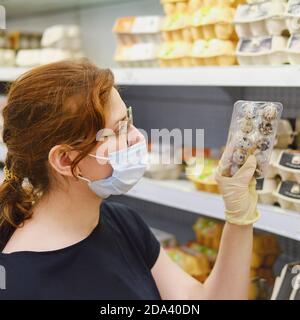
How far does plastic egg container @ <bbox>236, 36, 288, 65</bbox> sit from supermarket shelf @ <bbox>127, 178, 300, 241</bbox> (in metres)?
0.45

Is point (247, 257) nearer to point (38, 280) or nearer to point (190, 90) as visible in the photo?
point (38, 280)

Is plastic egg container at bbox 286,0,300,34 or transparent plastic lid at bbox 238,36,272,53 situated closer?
plastic egg container at bbox 286,0,300,34

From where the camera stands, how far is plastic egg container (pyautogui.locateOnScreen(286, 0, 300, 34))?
1.45m

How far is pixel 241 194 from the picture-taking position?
3.73ft

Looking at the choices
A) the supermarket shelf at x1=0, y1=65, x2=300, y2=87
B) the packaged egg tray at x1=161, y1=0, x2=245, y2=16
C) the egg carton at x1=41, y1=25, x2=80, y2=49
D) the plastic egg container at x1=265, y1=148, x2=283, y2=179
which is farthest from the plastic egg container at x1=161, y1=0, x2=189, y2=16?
the egg carton at x1=41, y1=25, x2=80, y2=49

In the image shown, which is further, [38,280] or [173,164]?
[173,164]

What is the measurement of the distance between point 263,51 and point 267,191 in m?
0.44

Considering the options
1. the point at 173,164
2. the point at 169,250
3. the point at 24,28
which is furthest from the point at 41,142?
the point at 24,28

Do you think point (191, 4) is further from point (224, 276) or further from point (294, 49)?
point (224, 276)

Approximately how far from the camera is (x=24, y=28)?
3160 mm

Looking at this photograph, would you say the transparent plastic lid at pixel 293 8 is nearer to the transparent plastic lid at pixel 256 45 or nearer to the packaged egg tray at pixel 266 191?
the transparent plastic lid at pixel 256 45

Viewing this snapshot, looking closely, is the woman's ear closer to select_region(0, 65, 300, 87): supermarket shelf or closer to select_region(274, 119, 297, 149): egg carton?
select_region(0, 65, 300, 87): supermarket shelf

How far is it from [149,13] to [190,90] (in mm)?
437

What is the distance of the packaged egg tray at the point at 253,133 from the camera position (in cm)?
110
